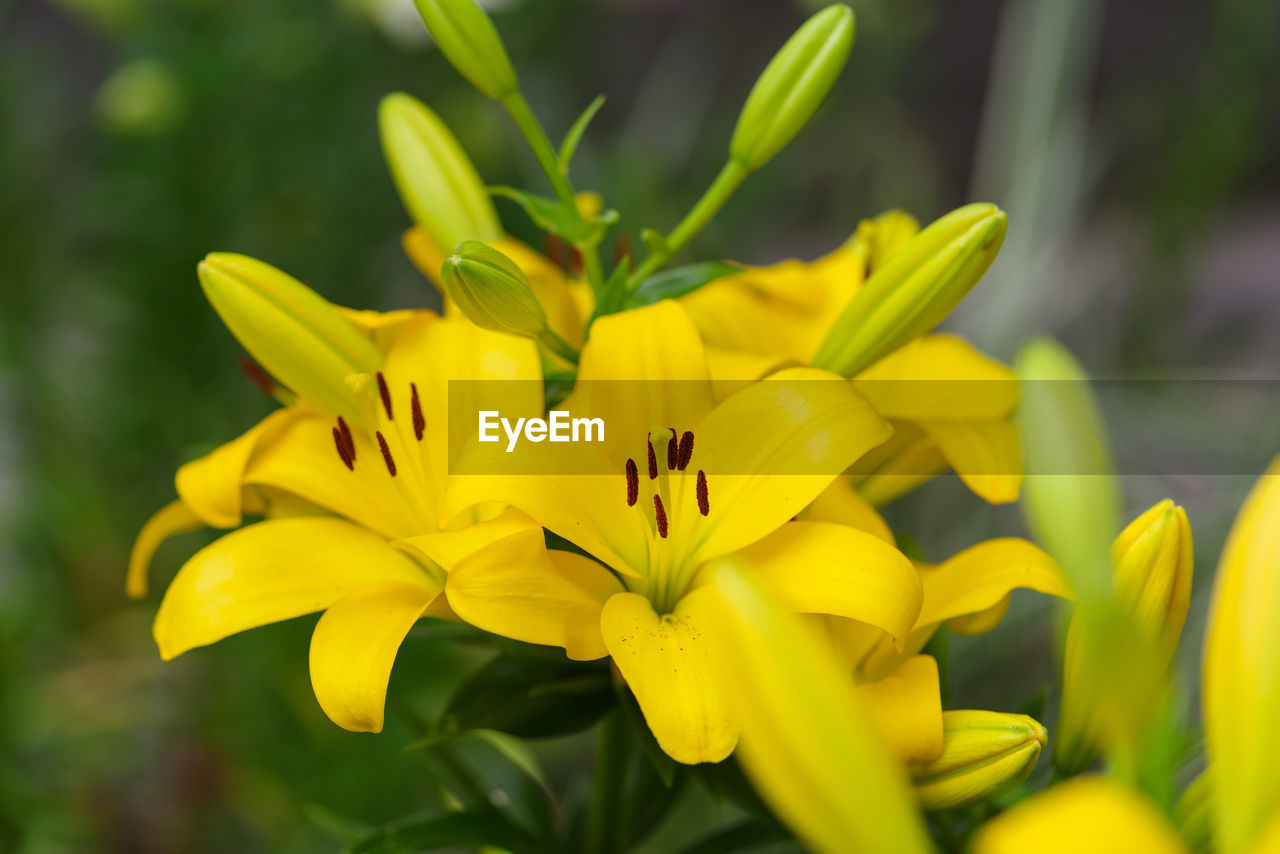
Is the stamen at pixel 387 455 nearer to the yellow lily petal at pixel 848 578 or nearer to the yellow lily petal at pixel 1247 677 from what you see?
the yellow lily petal at pixel 848 578

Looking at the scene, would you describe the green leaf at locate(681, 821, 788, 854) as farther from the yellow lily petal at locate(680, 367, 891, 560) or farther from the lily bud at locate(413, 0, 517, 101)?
the lily bud at locate(413, 0, 517, 101)

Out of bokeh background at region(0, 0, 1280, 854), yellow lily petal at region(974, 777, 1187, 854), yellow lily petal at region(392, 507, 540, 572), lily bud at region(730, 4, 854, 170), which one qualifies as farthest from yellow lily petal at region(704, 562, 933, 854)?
bokeh background at region(0, 0, 1280, 854)

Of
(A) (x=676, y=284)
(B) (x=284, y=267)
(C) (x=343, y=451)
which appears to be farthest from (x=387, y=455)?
(B) (x=284, y=267)

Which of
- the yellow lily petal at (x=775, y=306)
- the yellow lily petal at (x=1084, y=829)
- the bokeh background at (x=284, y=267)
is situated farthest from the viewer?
the bokeh background at (x=284, y=267)

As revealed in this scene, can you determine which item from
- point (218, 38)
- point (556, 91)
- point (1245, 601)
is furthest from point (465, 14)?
point (556, 91)

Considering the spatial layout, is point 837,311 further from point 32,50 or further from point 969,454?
point 32,50

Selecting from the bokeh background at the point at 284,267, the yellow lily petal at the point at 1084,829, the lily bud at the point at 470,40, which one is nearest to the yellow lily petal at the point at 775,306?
the lily bud at the point at 470,40

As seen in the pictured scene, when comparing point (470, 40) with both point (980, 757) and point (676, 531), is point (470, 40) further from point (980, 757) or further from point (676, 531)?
point (980, 757)
